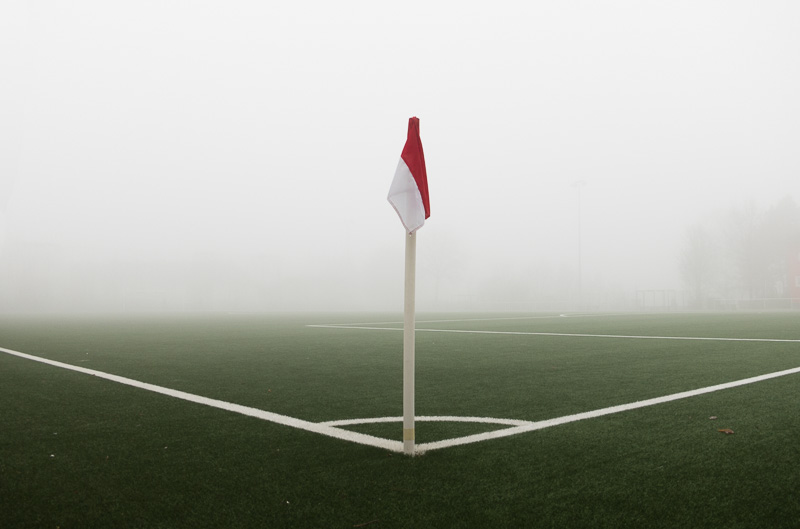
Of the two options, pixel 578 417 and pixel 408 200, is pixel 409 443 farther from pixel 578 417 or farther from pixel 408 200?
pixel 578 417

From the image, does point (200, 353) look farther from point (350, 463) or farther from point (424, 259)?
point (424, 259)

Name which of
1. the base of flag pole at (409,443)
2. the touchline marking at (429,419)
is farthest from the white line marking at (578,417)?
the base of flag pole at (409,443)

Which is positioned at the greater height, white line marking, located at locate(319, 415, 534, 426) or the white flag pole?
the white flag pole

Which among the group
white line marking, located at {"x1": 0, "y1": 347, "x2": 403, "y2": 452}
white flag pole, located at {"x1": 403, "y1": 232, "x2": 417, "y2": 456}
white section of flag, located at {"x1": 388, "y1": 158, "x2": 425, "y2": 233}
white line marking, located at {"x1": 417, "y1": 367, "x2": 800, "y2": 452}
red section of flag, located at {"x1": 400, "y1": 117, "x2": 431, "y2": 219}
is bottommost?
white line marking, located at {"x1": 0, "y1": 347, "x2": 403, "y2": 452}

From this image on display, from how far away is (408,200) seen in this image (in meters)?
3.09

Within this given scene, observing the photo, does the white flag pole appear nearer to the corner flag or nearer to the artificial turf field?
the corner flag

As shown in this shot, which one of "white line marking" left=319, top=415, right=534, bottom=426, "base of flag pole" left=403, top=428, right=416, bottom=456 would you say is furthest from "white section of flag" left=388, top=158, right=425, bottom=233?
"white line marking" left=319, top=415, right=534, bottom=426

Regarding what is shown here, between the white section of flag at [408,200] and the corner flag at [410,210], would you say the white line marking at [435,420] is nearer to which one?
the corner flag at [410,210]

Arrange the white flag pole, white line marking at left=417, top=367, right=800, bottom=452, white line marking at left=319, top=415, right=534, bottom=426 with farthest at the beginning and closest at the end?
1. white line marking at left=319, top=415, right=534, bottom=426
2. white line marking at left=417, top=367, right=800, bottom=452
3. the white flag pole

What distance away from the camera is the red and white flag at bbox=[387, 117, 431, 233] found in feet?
10.1

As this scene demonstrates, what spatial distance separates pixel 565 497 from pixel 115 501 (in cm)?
183

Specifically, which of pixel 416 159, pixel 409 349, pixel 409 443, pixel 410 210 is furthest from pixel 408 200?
pixel 409 443

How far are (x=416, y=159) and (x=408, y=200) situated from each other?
0.21 meters

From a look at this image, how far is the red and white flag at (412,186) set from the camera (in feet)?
10.1
